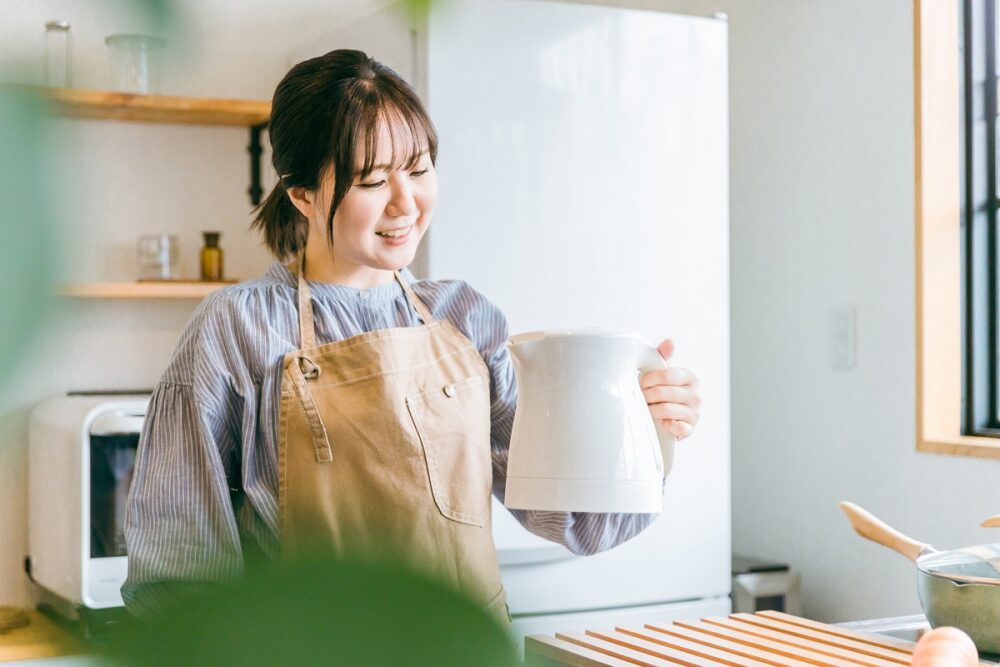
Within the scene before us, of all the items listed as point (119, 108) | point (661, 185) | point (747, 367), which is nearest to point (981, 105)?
point (661, 185)

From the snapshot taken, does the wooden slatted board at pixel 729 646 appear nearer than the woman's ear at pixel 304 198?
No

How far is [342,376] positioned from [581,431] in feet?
0.72

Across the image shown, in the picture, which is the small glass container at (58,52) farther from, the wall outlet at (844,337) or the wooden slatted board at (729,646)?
the wall outlet at (844,337)

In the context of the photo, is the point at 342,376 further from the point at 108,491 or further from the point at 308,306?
the point at 108,491

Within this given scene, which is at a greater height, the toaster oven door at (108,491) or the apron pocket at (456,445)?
the apron pocket at (456,445)

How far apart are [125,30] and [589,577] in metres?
1.81

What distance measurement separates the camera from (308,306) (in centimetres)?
97

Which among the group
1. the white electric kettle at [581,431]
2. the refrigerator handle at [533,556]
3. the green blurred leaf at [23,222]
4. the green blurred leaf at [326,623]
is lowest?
the refrigerator handle at [533,556]

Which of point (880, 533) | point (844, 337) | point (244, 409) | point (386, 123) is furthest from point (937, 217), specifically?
point (386, 123)

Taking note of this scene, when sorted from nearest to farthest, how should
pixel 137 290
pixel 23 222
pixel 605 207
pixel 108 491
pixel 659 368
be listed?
pixel 23 222
pixel 659 368
pixel 137 290
pixel 108 491
pixel 605 207

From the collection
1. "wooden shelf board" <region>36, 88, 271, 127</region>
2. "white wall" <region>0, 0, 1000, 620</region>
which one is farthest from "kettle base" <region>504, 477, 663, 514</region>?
"white wall" <region>0, 0, 1000, 620</region>

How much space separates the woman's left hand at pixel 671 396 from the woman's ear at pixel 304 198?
0.29 meters

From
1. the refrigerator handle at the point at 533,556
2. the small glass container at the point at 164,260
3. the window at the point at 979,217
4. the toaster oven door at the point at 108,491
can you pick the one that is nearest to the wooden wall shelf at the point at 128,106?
the toaster oven door at the point at 108,491

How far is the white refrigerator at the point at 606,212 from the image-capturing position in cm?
178
